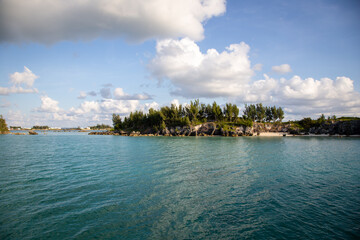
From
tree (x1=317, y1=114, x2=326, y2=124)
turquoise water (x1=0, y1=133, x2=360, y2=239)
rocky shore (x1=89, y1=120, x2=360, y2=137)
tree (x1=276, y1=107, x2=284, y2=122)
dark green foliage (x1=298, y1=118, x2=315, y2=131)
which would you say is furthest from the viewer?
tree (x1=276, y1=107, x2=284, y2=122)

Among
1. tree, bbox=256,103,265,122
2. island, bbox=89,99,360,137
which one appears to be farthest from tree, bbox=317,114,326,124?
tree, bbox=256,103,265,122

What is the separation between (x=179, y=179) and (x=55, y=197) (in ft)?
45.8

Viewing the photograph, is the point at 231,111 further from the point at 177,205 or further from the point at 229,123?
the point at 177,205

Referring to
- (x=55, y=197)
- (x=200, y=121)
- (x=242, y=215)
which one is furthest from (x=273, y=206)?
(x=200, y=121)

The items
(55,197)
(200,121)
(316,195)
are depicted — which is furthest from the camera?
(200,121)

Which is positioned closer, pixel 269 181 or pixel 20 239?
pixel 20 239

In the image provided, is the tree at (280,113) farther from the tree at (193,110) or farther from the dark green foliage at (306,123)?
the tree at (193,110)

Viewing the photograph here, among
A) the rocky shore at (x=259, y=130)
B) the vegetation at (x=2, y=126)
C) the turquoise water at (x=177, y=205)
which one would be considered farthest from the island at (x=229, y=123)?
the turquoise water at (x=177, y=205)

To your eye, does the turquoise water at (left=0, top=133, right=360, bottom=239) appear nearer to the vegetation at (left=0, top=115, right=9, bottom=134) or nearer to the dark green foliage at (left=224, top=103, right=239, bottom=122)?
the dark green foliage at (left=224, top=103, right=239, bottom=122)

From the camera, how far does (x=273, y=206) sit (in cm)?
1617

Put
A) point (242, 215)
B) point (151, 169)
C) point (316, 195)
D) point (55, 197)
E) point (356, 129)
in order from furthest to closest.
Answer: point (356, 129)
point (151, 169)
point (316, 195)
point (55, 197)
point (242, 215)

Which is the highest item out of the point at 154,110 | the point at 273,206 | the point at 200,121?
the point at 154,110

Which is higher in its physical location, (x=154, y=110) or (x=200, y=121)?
(x=154, y=110)

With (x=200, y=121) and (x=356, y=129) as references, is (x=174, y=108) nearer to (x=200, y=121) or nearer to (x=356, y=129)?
(x=200, y=121)
